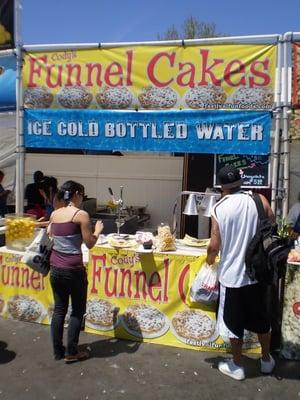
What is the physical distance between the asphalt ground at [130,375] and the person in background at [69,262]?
24 cm

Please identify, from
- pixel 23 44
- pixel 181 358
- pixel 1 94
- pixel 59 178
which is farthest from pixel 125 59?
pixel 59 178

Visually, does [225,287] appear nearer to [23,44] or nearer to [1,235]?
[1,235]

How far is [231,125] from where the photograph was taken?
479cm

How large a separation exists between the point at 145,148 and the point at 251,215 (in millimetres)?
1983

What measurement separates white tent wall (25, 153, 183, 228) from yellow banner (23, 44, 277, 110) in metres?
4.32

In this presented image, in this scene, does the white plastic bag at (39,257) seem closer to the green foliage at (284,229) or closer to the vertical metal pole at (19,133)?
the vertical metal pole at (19,133)

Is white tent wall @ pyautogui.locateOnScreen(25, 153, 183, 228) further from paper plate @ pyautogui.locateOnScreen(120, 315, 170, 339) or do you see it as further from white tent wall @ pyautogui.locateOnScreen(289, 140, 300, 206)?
paper plate @ pyautogui.locateOnScreen(120, 315, 170, 339)

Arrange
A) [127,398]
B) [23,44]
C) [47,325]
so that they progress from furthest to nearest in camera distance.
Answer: [23,44]
[47,325]
[127,398]

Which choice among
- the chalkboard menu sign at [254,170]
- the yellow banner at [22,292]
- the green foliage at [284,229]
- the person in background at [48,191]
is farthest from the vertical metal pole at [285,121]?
the person in background at [48,191]

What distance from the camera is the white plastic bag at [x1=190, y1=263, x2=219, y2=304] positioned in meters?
3.90

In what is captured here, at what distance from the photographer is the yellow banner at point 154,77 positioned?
15.5 ft

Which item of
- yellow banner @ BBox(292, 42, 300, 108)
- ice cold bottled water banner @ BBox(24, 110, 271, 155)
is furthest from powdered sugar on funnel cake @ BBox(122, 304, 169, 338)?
yellow banner @ BBox(292, 42, 300, 108)

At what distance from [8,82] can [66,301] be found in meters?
3.22

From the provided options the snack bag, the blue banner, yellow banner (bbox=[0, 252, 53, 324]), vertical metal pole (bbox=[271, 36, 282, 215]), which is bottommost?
yellow banner (bbox=[0, 252, 53, 324])
